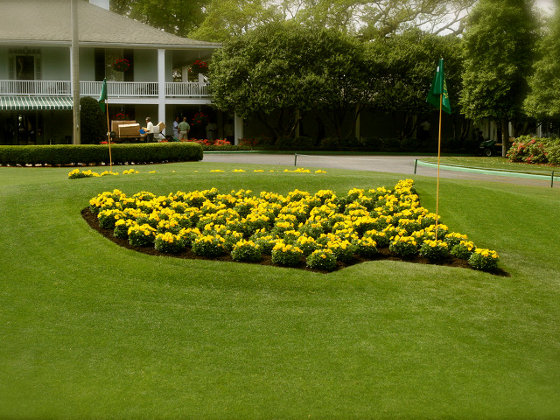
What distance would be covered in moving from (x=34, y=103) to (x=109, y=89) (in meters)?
3.99

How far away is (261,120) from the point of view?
124 feet

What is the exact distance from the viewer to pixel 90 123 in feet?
98.7

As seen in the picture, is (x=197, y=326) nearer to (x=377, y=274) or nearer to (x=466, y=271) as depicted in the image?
(x=377, y=274)

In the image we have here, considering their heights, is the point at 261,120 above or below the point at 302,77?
below

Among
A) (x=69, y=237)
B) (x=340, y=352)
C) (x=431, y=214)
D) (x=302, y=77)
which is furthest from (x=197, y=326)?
(x=302, y=77)

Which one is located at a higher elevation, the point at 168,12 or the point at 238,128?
the point at 168,12

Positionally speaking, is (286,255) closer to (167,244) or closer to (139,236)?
(167,244)

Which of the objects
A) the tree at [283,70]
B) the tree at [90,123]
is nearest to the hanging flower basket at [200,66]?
the tree at [283,70]

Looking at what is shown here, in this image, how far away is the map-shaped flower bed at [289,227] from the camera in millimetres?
9062

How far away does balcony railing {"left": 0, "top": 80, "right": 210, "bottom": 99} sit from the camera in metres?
33.3

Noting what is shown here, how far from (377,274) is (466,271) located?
4.35 feet

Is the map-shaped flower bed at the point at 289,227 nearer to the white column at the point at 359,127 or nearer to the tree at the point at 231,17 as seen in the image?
the white column at the point at 359,127

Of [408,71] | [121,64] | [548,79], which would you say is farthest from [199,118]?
[548,79]

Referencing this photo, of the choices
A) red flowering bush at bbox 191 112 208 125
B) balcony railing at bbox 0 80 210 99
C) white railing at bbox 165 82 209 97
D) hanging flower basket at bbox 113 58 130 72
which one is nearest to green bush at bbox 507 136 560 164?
balcony railing at bbox 0 80 210 99
